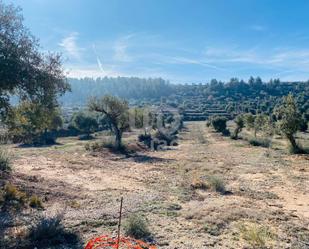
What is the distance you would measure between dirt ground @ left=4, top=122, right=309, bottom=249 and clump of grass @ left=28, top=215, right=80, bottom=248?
0.44 meters

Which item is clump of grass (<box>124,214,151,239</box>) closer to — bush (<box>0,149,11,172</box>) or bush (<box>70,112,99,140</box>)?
bush (<box>0,149,11,172</box>)

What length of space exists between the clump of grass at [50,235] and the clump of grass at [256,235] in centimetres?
486

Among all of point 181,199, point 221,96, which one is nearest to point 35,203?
point 181,199

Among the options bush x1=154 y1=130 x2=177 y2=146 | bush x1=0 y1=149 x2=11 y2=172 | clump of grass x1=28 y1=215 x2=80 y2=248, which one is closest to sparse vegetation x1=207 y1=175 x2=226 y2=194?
clump of grass x1=28 y1=215 x2=80 y2=248

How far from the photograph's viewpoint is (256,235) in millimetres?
8516

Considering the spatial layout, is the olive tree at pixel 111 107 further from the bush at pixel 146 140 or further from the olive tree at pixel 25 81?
the olive tree at pixel 25 81

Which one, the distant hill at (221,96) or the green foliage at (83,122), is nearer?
the green foliage at (83,122)

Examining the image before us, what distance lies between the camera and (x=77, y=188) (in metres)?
14.4

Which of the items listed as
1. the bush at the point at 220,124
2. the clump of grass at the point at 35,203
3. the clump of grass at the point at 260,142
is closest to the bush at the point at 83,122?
the bush at the point at 220,124

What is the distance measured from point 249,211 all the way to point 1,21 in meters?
11.7

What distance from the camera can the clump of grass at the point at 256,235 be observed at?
27.2 ft

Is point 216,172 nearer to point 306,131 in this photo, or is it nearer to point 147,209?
point 147,209

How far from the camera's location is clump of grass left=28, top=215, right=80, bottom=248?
761cm

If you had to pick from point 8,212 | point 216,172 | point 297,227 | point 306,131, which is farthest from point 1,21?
point 306,131
